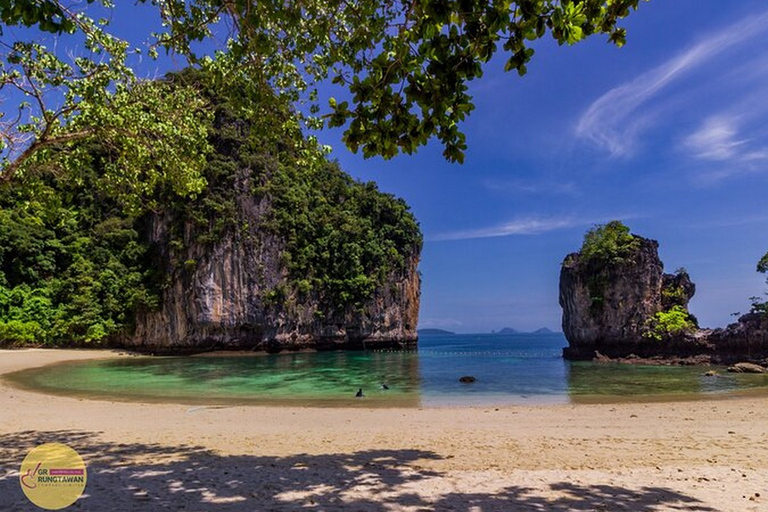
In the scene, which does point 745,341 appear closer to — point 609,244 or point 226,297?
point 609,244

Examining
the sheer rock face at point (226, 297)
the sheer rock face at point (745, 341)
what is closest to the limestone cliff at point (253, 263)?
the sheer rock face at point (226, 297)

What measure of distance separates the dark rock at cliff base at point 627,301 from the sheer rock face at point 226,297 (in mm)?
28886

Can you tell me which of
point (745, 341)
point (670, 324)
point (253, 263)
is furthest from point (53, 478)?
point (253, 263)

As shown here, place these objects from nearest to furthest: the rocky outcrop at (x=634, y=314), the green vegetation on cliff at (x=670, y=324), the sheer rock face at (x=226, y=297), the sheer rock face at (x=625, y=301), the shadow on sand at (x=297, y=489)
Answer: the shadow on sand at (x=297, y=489) < the rocky outcrop at (x=634, y=314) < the green vegetation on cliff at (x=670, y=324) < the sheer rock face at (x=625, y=301) < the sheer rock face at (x=226, y=297)

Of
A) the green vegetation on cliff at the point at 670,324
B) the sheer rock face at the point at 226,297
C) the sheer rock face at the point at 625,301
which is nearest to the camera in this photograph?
the green vegetation on cliff at the point at 670,324

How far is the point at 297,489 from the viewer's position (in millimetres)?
4957

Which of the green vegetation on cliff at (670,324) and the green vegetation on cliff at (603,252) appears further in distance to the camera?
the green vegetation on cliff at (603,252)

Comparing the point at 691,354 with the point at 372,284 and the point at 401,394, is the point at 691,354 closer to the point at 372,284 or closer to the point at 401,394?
the point at 401,394

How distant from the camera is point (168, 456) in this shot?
682cm

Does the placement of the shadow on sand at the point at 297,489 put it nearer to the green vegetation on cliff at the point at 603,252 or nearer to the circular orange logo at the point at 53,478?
the circular orange logo at the point at 53,478

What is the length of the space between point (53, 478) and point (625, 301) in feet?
136

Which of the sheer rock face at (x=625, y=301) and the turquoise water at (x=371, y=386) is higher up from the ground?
the sheer rock face at (x=625, y=301)

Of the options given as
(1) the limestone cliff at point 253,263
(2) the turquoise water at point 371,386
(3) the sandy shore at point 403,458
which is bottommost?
(2) the turquoise water at point 371,386

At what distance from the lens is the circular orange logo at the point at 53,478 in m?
4.47
